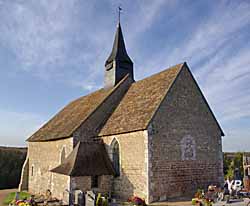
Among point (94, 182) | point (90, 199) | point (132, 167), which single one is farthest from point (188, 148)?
point (90, 199)

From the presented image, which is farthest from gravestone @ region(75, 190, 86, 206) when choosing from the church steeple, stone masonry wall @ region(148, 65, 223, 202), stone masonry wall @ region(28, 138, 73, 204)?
the church steeple

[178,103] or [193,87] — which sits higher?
[193,87]

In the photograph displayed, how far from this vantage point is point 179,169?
1450 cm

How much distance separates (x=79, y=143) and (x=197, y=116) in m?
7.23

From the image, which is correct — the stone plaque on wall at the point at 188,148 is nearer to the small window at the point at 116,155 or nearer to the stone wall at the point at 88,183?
the small window at the point at 116,155

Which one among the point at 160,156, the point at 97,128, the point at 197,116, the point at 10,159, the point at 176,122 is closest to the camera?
the point at 160,156

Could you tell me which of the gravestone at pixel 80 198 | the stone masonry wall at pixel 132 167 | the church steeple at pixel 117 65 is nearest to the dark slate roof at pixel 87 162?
the stone masonry wall at pixel 132 167

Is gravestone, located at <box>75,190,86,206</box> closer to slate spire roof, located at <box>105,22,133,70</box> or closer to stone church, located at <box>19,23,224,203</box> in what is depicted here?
stone church, located at <box>19,23,224,203</box>

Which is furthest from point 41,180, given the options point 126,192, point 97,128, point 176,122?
point 176,122

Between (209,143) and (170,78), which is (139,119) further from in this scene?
(209,143)

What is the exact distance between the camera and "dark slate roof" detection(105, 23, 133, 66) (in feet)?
71.0

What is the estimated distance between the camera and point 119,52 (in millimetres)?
21797

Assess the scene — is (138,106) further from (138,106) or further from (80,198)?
(80,198)

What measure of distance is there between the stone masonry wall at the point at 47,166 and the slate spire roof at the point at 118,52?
7.80m
